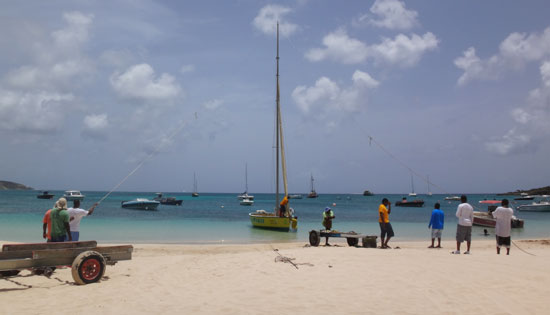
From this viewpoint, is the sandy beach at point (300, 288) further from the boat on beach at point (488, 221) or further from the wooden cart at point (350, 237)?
the boat on beach at point (488, 221)

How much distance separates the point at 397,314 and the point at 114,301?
5.06 meters

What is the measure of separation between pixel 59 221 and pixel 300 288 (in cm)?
597

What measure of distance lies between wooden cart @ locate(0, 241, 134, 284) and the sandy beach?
0.85ft

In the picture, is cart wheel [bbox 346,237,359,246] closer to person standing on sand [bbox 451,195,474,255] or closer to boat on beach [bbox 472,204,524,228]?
person standing on sand [bbox 451,195,474,255]

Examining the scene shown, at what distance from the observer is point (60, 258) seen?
8.87 metres

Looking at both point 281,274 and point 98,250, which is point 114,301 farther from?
point 281,274

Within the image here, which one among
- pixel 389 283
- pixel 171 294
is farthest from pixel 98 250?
pixel 389 283

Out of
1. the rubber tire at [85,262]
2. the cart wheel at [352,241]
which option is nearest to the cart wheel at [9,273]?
the rubber tire at [85,262]

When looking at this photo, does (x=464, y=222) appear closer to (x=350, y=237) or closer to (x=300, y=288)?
(x=350, y=237)

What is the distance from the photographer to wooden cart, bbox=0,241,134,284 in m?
8.46

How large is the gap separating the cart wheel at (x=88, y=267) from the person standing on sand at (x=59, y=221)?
1173mm

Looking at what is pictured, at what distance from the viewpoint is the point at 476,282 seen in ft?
28.9

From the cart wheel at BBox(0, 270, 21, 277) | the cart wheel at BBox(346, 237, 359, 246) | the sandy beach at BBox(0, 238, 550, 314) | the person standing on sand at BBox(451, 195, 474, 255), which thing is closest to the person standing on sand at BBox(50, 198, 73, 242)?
the sandy beach at BBox(0, 238, 550, 314)

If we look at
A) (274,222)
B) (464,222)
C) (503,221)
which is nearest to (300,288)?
(464,222)
